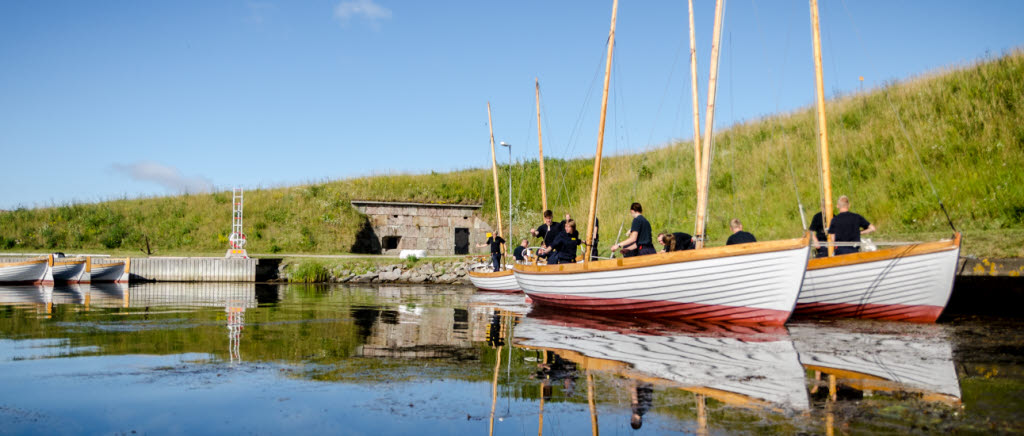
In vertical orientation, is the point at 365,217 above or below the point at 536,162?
below

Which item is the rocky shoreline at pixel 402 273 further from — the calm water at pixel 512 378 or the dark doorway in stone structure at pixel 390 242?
the calm water at pixel 512 378

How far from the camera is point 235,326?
32.8 ft

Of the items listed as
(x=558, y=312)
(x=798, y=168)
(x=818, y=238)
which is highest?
(x=798, y=168)

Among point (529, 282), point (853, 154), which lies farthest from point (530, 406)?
point (853, 154)

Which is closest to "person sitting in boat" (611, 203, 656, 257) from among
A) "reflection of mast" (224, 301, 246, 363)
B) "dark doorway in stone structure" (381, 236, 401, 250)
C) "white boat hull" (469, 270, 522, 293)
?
"reflection of mast" (224, 301, 246, 363)

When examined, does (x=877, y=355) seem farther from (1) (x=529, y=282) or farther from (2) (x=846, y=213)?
(1) (x=529, y=282)

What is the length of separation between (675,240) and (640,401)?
682 cm

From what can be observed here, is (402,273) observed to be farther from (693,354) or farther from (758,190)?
(693,354)

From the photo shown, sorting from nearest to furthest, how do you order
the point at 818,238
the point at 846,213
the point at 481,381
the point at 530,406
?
the point at 530,406, the point at 481,381, the point at 846,213, the point at 818,238

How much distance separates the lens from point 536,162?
3856cm

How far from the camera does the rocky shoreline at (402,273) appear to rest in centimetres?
2683

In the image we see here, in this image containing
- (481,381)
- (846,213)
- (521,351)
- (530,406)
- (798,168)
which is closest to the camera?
(530,406)

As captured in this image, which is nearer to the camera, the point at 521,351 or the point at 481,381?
→ the point at 481,381

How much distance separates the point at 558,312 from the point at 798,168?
45.0ft
